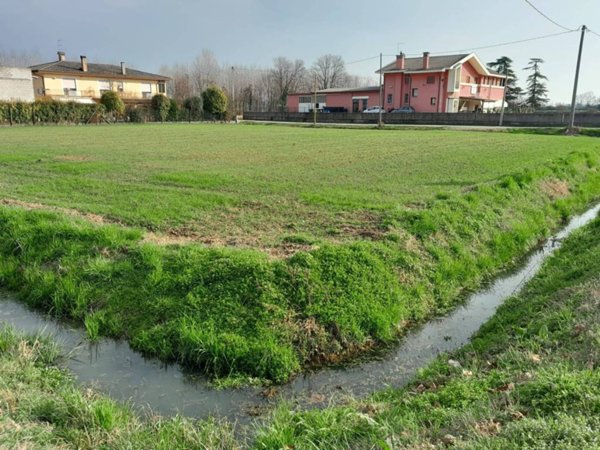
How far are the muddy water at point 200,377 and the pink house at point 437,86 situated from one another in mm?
62412

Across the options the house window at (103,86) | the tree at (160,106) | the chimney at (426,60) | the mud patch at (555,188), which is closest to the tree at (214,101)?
the tree at (160,106)

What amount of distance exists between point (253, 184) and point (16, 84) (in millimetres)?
58298

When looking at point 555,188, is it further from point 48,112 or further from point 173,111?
point 173,111

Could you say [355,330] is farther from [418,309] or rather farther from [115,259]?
[115,259]

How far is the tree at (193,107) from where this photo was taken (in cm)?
6638

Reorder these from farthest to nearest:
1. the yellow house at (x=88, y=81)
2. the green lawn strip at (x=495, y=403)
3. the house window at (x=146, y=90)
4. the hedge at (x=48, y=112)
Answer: the house window at (x=146, y=90) < the yellow house at (x=88, y=81) < the hedge at (x=48, y=112) < the green lawn strip at (x=495, y=403)

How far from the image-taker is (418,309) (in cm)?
722

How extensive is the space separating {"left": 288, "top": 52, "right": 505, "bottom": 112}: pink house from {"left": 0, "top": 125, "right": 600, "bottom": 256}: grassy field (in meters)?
44.0

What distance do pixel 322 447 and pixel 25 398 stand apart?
265cm

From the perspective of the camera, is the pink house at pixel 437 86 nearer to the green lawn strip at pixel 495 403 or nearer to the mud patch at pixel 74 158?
the mud patch at pixel 74 158

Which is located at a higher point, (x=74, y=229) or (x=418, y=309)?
(x=74, y=229)

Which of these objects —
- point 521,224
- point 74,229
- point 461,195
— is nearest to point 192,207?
point 74,229

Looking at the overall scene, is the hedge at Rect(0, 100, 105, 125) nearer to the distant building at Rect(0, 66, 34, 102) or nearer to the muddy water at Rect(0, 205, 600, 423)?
the distant building at Rect(0, 66, 34, 102)

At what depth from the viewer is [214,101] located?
66688mm
